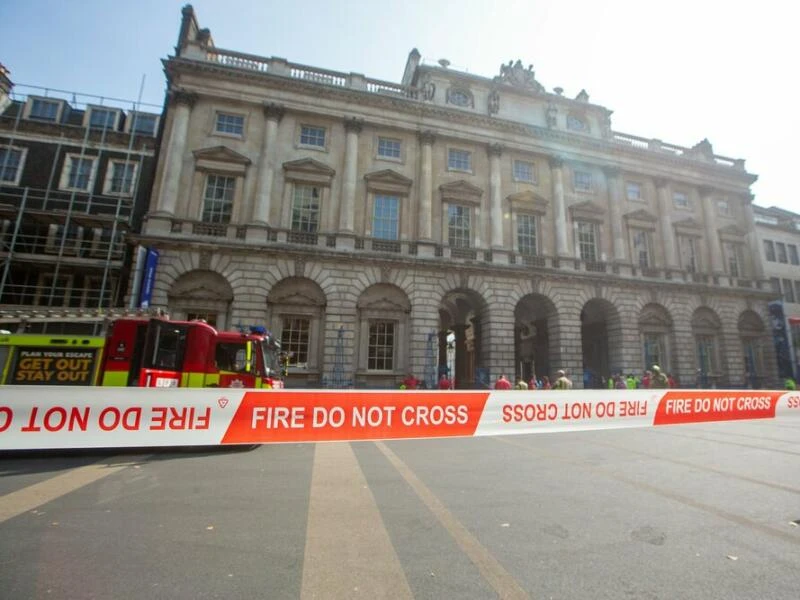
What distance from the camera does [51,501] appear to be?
476 centimetres

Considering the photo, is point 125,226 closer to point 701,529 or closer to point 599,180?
point 701,529

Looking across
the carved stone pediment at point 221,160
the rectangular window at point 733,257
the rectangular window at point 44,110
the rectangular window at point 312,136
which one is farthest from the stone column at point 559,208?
the rectangular window at point 44,110

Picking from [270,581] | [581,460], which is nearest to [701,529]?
[581,460]

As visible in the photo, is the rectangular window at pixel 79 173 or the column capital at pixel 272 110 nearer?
the column capital at pixel 272 110

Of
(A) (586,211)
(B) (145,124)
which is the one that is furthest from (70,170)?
(A) (586,211)

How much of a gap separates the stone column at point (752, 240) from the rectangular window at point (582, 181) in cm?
1319

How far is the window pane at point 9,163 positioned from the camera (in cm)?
2230

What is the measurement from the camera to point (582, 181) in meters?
25.9

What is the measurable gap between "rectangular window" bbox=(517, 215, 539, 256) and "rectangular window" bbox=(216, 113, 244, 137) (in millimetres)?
16527

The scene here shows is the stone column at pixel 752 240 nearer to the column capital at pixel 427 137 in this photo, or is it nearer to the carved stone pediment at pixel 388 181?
the column capital at pixel 427 137

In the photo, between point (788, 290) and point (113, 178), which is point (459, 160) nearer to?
point (113, 178)

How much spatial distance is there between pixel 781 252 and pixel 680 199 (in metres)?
13.7

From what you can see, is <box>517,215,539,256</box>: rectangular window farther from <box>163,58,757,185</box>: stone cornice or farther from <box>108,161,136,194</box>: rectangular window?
<box>108,161,136,194</box>: rectangular window

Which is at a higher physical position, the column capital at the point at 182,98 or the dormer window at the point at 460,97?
the dormer window at the point at 460,97
